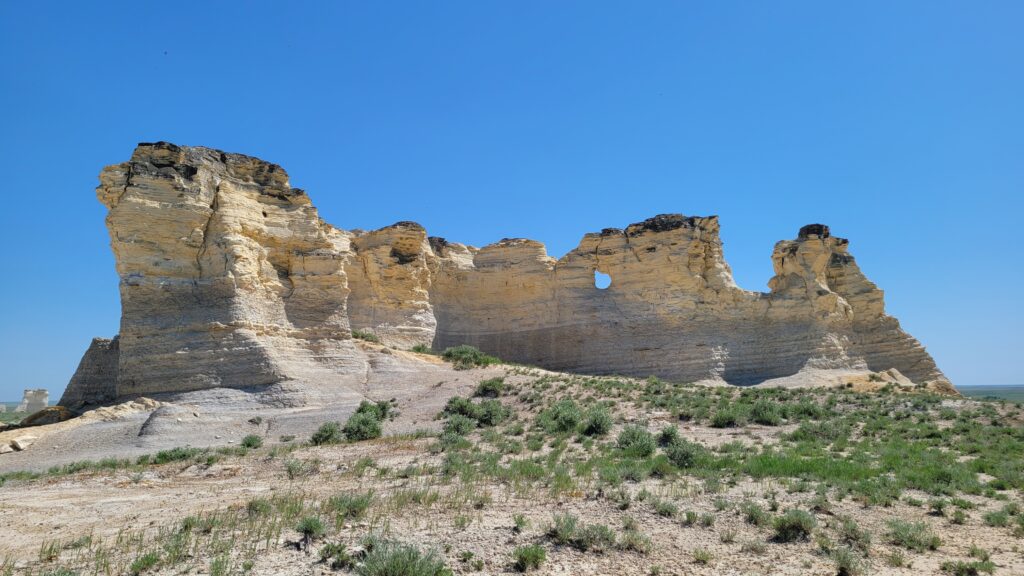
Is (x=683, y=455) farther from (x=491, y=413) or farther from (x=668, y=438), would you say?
(x=491, y=413)

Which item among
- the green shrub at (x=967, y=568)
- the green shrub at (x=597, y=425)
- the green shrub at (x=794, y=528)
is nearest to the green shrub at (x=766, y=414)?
the green shrub at (x=597, y=425)

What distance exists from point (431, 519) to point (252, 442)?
10140 millimetres

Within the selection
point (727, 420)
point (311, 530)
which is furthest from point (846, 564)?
point (727, 420)

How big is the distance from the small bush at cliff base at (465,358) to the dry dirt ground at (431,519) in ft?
39.4

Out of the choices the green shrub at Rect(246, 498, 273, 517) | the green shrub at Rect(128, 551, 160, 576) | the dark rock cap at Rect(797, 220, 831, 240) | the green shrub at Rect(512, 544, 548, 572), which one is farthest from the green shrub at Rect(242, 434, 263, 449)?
the dark rock cap at Rect(797, 220, 831, 240)

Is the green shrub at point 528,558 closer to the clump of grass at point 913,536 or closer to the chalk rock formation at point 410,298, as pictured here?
the clump of grass at point 913,536

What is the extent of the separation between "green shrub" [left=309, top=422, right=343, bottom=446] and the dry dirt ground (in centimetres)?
213

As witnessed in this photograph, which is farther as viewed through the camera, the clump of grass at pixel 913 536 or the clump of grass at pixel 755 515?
the clump of grass at pixel 755 515

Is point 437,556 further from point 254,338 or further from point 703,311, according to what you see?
point 703,311

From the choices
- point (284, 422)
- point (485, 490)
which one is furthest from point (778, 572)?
point (284, 422)

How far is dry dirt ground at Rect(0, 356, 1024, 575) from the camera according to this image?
5.88 metres

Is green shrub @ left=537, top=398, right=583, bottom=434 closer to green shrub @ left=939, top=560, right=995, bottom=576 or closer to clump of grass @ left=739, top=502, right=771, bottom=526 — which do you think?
clump of grass @ left=739, top=502, right=771, bottom=526

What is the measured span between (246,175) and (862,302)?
34655 mm

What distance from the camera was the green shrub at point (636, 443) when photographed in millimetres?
11928
